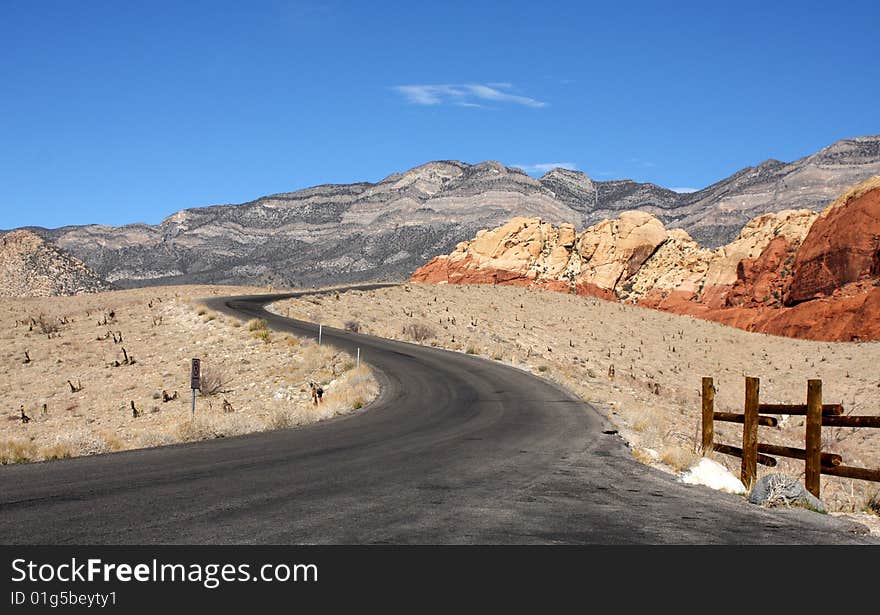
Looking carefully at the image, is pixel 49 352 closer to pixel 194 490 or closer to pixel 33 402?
pixel 33 402

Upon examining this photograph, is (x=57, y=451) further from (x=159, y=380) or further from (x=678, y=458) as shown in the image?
(x=159, y=380)

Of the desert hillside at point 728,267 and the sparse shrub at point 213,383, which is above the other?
the desert hillside at point 728,267

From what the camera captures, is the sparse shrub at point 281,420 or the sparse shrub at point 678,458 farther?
the sparse shrub at point 281,420

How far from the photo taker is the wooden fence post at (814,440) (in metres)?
10.9

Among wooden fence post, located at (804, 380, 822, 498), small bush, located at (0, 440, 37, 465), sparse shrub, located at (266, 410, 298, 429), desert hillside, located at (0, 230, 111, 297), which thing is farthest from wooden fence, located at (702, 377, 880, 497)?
desert hillside, located at (0, 230, 111, 297)

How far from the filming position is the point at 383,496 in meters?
8.47

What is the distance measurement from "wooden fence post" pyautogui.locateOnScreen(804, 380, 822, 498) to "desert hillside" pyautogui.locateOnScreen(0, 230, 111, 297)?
289 feet

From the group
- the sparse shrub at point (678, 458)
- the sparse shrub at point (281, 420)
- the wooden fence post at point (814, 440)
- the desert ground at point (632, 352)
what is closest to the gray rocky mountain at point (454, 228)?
the desert ground at point (632, 352)

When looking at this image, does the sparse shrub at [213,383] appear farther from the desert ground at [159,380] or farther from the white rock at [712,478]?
the white rock at [712,478]

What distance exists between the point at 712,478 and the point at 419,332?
32469 mm

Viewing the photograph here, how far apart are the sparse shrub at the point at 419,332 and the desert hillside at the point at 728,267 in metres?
30.5

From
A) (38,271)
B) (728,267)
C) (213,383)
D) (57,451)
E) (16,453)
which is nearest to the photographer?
(16,453)

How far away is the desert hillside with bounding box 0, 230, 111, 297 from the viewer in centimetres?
8619

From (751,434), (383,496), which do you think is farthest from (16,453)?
(751,434)
